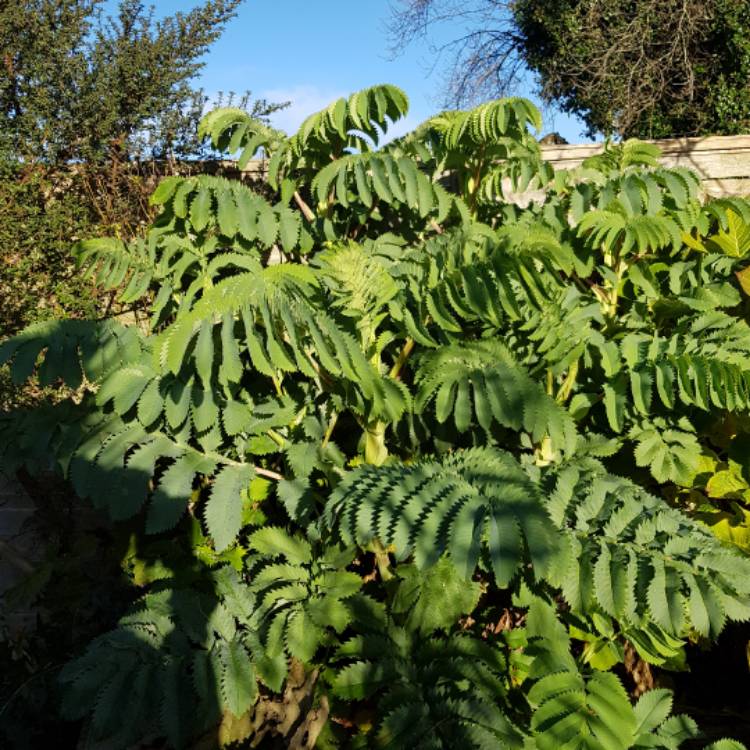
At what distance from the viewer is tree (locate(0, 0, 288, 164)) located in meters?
5.20

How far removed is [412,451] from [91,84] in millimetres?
3798

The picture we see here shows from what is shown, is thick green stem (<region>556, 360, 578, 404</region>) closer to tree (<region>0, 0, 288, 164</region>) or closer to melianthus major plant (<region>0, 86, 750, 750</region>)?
melianthus major plant (<region>0, 86, 750, 750</region>)

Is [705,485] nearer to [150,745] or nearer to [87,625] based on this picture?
[150,745]

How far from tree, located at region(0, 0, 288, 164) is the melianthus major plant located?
1692 mm

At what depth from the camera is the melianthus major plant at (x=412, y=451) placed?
2100mm

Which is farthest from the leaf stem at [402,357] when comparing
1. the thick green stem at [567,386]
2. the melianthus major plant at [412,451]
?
the thick green stem at [567,386]

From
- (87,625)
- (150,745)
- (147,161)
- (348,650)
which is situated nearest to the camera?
(348,650)

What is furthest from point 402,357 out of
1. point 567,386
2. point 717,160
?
point 717,160

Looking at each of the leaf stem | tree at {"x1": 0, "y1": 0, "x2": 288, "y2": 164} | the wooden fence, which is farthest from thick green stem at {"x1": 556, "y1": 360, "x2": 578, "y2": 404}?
tree at {"x1": 0, "y1": 0, "x2": 288, "y2": 164}

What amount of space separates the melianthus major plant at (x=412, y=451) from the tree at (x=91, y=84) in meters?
1.69

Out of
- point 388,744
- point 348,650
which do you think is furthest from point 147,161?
point 388,744

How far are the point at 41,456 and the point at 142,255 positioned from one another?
1065mm

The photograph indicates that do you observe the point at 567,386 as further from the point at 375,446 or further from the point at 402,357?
the point at 375,446

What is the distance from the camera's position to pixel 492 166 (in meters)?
4.05
